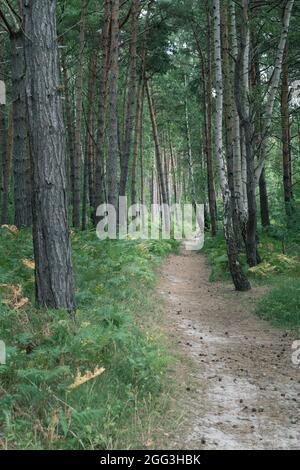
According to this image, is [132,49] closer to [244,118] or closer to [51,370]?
[244,118]

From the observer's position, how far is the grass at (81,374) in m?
4.38

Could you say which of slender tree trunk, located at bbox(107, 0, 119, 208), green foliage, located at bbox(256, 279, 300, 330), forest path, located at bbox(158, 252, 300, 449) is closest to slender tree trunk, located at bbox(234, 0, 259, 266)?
forest path, located at bbox(158, 252, 300, 449)

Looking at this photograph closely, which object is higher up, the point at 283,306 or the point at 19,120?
the point at 19,120

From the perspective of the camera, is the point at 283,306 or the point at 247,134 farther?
the point at 247,134

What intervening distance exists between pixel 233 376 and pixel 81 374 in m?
2.37

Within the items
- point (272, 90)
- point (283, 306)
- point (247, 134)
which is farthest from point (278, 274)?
point (272, 90)

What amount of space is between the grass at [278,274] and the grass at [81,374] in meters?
2.49

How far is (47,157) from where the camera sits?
7.05 meters

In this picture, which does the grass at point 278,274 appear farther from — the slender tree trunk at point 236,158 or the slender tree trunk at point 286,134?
the slender tree trunk at point 236,158

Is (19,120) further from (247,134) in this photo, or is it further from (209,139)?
(209,139)

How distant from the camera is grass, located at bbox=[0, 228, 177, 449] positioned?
4379 mm

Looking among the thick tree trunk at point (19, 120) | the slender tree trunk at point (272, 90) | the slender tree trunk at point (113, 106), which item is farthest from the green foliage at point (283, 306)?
the thick tree trunk at point (19, 120)
